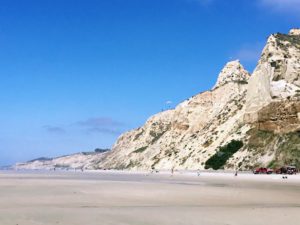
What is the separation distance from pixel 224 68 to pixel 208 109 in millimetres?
27590

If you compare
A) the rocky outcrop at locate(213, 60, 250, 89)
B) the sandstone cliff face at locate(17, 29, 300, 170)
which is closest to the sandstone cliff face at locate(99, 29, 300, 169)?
the sandstone cliff face at locate(17, 29, 300, 170)

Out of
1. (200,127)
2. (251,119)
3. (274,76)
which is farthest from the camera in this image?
(200,127)

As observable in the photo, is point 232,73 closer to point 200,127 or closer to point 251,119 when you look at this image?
point 200,127

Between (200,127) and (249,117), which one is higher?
(200,127)

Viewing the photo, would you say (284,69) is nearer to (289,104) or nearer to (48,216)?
(289,104)

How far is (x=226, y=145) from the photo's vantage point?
305 feet

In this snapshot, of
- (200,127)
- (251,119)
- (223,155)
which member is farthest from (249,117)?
(200,127)

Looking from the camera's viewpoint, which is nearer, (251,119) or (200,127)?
(251,119)

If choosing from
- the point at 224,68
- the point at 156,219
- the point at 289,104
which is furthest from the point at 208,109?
the point at 156,219

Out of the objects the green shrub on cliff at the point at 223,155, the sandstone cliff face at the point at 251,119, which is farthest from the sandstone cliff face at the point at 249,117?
the green shrub on cliff at the point at 223,155

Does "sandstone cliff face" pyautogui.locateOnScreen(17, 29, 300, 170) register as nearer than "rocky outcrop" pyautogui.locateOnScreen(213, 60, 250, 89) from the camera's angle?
Yes

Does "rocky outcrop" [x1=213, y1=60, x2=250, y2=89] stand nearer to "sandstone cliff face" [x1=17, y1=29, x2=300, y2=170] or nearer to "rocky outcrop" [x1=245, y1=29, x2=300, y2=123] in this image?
"sandstone cliff face" [x1=17, y1=29, x2=300, y2=170]

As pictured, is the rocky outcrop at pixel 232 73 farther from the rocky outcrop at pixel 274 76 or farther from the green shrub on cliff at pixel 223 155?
the green shrub on cliff at pixel 223 155

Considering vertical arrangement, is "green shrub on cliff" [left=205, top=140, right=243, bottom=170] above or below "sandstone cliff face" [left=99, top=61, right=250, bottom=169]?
below
